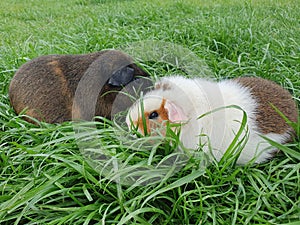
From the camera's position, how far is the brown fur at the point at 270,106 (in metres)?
2.75

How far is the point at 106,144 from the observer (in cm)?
260

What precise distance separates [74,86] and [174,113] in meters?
1.07

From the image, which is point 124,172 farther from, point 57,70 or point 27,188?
point 57,70

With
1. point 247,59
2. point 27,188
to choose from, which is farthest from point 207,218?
point 247,59

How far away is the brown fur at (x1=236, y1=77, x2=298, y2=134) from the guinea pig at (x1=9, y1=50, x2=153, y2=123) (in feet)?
2.76

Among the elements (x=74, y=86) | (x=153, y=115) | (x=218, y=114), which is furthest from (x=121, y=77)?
(x=218, y=114)

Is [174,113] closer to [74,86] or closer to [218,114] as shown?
[218,114]

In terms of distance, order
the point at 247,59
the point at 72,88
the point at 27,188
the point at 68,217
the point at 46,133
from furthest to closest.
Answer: the point at 247,59, the point at 72,88, the point at 46,133, the point at 27,188, the point at 68,217

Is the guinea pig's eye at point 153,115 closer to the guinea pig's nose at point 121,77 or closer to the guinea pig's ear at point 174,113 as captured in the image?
the guinea pig's ear at point 174,113

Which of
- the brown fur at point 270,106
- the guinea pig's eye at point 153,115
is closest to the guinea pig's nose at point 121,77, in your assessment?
the guinea pig's eye at point 153,115

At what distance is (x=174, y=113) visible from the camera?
8.57 feet

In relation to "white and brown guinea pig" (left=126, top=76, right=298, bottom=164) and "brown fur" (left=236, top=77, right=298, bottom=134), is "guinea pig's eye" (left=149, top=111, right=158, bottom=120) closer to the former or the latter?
"white and brown guinea pig" (left=126, top=76, right=298, bottom=164)

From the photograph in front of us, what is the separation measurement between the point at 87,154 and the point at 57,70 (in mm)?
1092

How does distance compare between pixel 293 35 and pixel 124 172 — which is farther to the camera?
pixel 293 35
